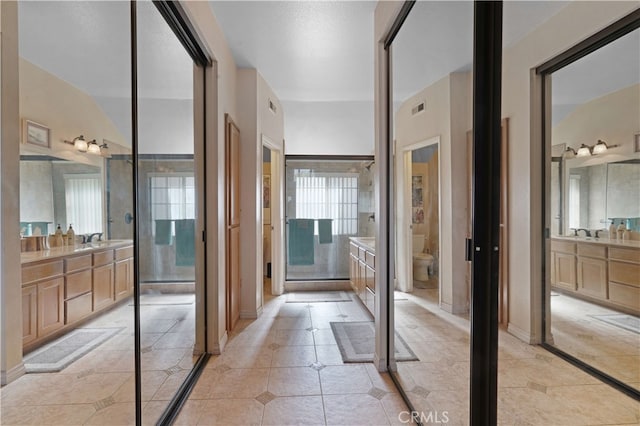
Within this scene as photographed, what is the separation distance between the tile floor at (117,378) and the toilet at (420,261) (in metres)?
1.56

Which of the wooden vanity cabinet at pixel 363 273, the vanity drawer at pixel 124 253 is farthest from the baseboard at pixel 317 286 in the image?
the vanity drawer at pixel 124 253

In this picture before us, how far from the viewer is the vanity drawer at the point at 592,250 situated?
2.63 feet

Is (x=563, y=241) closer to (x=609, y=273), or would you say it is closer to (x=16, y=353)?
(x=609, y=273)

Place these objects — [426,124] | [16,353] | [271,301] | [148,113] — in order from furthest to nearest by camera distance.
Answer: [271,301] < [426,124] < [148,113] < [16,353]

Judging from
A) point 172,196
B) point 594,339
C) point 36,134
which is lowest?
point 594,339

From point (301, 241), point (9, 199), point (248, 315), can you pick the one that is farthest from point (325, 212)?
point (9, 199)

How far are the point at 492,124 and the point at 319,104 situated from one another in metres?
3.50

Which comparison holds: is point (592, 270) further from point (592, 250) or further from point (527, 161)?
point (527, 161)

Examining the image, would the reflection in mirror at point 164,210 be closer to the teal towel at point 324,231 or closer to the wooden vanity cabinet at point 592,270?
the wooden vanity cabinet at point 592,270

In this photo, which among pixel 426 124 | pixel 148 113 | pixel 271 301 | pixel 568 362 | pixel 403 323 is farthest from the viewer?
pixel 271 301

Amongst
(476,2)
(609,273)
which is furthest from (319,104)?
(609,273)

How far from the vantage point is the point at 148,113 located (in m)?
1.60

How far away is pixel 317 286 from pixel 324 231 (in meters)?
0.93

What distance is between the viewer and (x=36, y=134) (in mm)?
830
